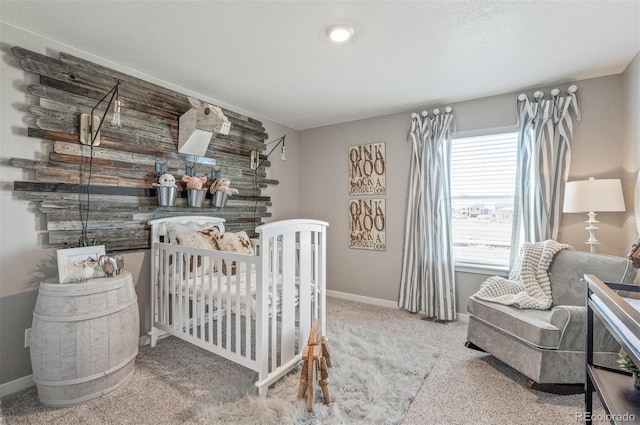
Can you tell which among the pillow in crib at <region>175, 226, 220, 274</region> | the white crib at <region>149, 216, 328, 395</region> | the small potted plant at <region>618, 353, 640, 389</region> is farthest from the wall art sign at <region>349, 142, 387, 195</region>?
the small potted plant at <region>618, 353, 640, 389</region>

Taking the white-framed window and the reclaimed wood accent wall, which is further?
the white-framed window

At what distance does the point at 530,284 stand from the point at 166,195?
10.0ft

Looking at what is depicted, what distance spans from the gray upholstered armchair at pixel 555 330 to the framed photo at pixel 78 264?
9.09 feet

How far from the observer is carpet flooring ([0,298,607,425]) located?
5.42 feet

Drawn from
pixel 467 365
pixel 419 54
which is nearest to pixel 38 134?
pixel 419 54

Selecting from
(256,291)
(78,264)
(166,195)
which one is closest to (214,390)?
(256,291)

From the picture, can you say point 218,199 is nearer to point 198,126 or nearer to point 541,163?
point 198,126

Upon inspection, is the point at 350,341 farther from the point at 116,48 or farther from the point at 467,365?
the point at 116,48

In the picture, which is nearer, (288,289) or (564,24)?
(564,24)

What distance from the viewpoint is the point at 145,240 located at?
2.54 metres

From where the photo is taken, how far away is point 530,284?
7.70 feet

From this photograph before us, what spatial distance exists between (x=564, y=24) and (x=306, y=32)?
1587mm

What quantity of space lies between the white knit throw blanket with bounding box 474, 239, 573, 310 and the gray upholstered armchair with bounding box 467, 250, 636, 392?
0.05 m

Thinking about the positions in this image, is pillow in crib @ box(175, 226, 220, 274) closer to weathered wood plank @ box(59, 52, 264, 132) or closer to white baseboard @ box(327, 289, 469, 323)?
weathered wood plank @ box(59, 52, 264, 132)
